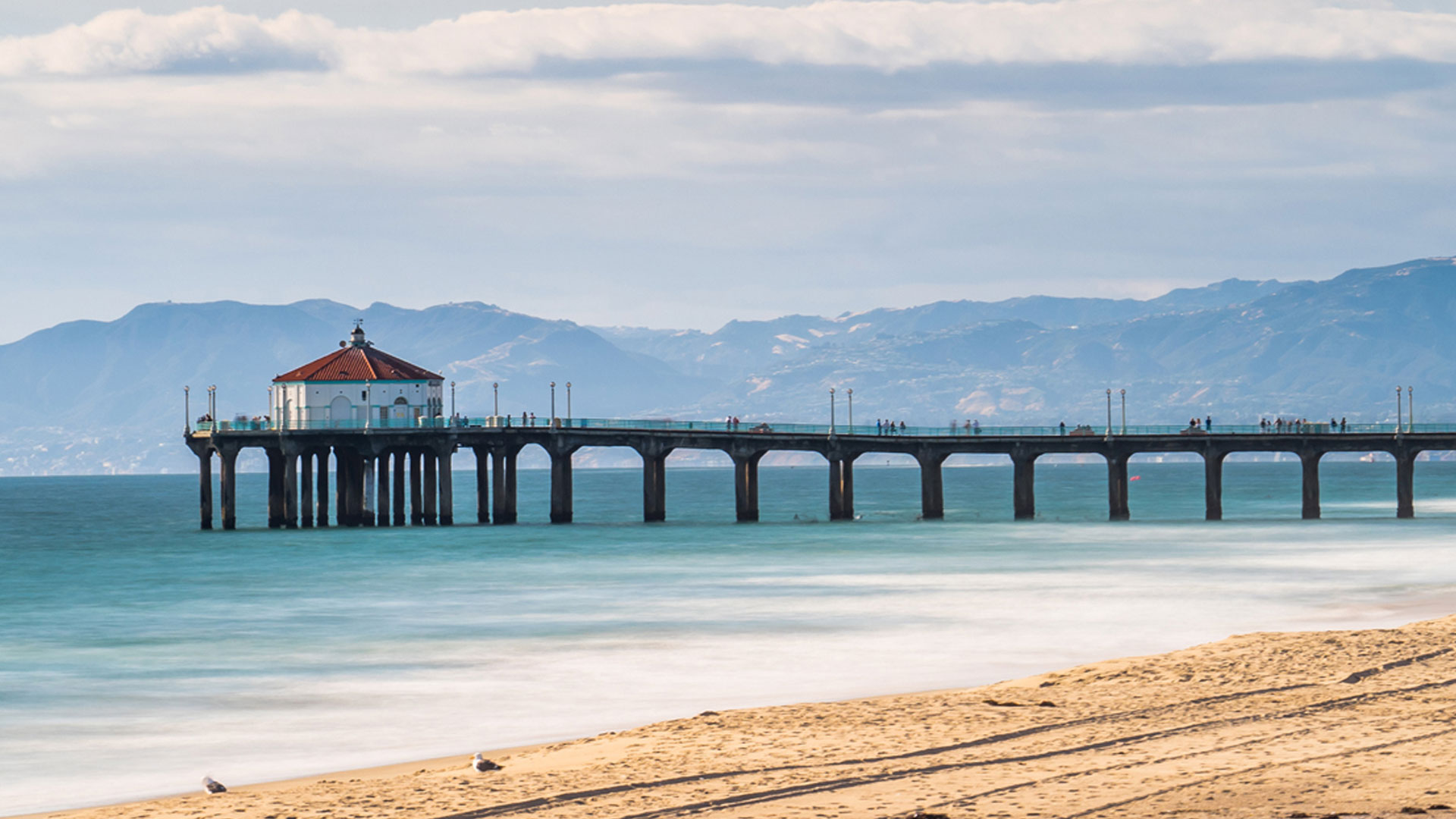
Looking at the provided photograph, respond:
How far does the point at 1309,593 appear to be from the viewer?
56.9m

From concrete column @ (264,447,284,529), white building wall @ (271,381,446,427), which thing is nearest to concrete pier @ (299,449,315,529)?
concrete column @ (264,447,284,529)

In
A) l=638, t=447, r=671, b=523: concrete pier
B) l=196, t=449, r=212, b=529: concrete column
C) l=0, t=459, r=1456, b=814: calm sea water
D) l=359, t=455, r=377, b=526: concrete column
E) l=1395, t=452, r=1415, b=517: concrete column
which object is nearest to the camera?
l=0, t=459, r=1456, b=814: calm sea water

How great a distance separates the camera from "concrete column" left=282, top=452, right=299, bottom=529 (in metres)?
104

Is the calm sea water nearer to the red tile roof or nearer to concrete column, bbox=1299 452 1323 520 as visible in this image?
concrete column, bbox=1299 452 1323 520

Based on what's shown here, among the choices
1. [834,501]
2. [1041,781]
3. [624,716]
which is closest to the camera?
[1041,781]

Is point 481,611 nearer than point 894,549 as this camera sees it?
Yes

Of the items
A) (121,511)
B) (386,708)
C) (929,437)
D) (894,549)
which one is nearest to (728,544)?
(894,549)

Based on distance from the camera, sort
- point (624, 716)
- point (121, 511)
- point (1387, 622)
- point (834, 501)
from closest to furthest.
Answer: point (624, 716) < point (1387, 622) < point (834, 501) < point (121, 511)

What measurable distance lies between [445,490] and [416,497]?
7758mm

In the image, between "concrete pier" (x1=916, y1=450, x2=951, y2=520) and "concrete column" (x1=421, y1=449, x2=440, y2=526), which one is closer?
"concrete pier" (x1=916, y1=450, x2=951, y2=520)

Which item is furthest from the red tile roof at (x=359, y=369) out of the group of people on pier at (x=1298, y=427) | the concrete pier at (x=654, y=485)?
the group of people on pier at (x=1298, y=427)

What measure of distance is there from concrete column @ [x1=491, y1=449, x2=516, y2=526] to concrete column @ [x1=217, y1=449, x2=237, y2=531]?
48.8 ft

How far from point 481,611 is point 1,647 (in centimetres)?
1402

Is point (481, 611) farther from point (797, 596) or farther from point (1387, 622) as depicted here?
point (1387, 622)
